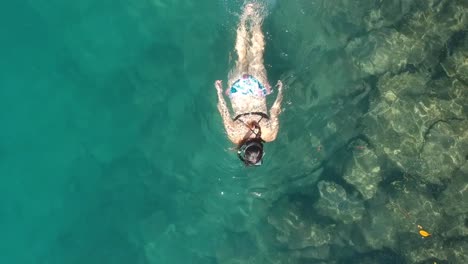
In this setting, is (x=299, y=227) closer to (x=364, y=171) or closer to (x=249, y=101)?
(x=364, y=171)

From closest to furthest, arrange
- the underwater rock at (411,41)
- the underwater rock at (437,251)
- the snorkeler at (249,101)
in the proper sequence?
1. the snorkeler at (249,101)
2. the underwater rock at (411,41)
3. the underwater rock at (437,251)

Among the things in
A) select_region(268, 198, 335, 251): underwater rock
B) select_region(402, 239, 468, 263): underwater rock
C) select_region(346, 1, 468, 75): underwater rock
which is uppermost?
select_region(346, 1, 468, 75): underwater rock

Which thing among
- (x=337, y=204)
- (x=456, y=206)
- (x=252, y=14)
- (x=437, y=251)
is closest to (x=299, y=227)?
(x=337, y=204)

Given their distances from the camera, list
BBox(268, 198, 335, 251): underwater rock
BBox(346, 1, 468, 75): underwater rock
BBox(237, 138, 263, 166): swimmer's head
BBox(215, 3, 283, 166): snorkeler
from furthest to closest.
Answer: BBox(268, 198, 335, 251): underwater rock → BBox(346, 1, 468, 75): underwater rock → BBox(215, 3, 283, 166): snorkeler → BBox(237, 138, 263, 166): swimmer's head

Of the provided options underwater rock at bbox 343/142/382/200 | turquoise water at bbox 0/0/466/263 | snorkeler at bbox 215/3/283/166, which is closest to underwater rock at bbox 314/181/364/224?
turquoise water at bbox 0/0/466/263

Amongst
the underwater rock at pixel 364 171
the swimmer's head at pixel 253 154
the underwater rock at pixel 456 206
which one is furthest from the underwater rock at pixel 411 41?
the swimmer's head at pixel 253 154

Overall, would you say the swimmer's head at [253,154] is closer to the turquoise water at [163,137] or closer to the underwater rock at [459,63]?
the turquoise water at [163,137]

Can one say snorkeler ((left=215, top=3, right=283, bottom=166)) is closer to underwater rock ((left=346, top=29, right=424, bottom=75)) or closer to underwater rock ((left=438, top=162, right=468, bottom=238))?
underwater rock ((left=346, top=29, right=424, bottom=75))
